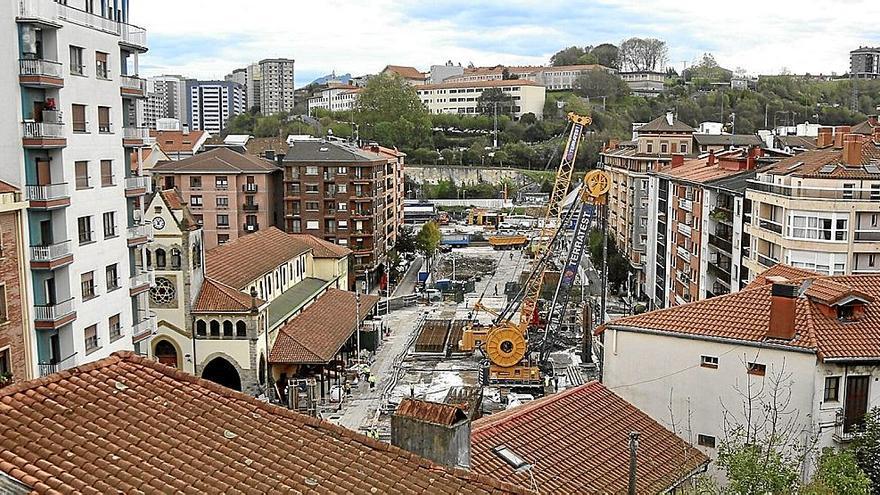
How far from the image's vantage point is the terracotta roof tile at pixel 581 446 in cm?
1778

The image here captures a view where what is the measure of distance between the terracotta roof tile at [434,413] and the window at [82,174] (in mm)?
23753

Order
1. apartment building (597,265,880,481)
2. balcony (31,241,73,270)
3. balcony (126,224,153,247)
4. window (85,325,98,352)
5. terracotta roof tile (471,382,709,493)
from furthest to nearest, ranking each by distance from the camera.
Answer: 1. balcony (126,224,153,247)
2. window (85,325,98,352)
3. balcony (31,241,73,270)
4. apartment building (597,265,880,481)
5. terracotta roof tile (471,382,709,493)

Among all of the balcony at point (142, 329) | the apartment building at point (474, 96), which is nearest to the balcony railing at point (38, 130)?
the balcony at point (142, 329)

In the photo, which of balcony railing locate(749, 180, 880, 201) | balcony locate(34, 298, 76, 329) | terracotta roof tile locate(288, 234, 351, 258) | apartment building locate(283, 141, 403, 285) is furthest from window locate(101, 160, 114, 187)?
apartment building locate(283, 141, 403, 285)

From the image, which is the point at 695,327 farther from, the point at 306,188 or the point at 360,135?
the point at 360,135

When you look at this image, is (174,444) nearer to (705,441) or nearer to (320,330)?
(705,441)

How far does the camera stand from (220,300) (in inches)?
1647

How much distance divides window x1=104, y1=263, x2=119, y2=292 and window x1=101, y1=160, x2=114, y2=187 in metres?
3.18

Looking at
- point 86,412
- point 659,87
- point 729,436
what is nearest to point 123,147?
point 729,436

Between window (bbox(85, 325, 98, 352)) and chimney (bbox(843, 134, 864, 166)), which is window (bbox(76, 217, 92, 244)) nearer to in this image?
window (bbox(85, 325, 98, 352))

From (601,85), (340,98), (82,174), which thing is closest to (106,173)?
(82,174)

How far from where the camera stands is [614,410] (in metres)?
21.7

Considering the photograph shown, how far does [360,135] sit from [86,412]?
13308 centimetres

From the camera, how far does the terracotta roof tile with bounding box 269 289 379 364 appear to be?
43.8m
